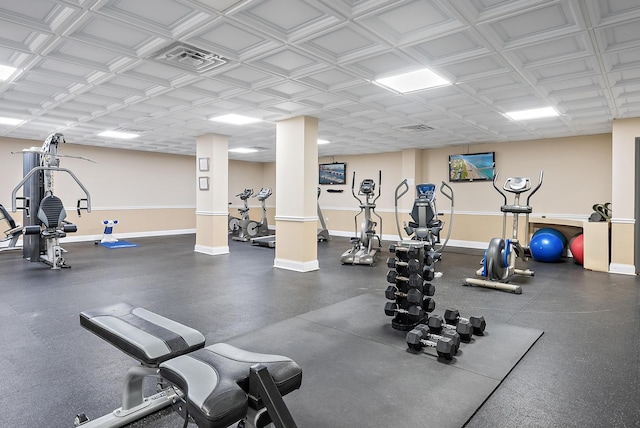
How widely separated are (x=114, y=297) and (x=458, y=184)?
26.8ft

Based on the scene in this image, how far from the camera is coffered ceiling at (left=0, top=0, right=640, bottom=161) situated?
9.09ft

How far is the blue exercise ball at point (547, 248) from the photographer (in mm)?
7223

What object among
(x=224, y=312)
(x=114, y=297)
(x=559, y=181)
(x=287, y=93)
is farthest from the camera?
(x=559, y=181)

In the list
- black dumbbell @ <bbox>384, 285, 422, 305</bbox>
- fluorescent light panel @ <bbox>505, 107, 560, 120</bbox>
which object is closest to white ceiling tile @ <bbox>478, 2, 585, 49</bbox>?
black dumbbell @ <bbox>384, 285, 422, 305</bbox>

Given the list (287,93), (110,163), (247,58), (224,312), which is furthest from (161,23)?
(110,163)

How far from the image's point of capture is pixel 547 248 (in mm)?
7250

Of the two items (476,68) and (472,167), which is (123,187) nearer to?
(472,167)

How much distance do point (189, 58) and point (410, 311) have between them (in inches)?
126

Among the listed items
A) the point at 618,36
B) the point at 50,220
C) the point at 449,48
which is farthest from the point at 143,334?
the point at 50,220

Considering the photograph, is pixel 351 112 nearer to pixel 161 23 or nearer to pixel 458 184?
pixel 161 23

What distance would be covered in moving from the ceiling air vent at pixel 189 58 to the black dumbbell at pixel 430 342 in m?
3.09

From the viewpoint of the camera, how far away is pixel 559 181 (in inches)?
323

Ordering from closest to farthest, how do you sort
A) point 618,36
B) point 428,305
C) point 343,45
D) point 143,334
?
point 143,334
point 618,36
point 343,45
point 428,305

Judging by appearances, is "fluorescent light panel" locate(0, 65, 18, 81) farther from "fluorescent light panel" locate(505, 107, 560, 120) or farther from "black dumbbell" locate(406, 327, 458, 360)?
"fluorescent light panel" locate(505, 107, 560, 120)
